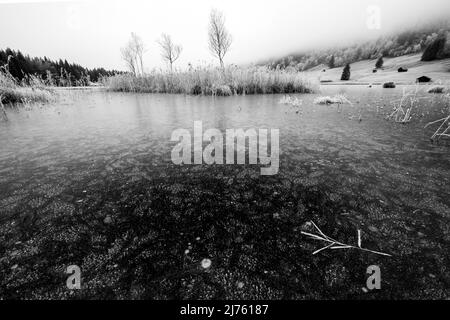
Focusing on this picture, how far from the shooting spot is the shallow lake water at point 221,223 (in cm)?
79

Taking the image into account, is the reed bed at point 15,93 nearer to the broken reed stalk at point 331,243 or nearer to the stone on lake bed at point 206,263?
the stone on lake bed at point 206,263

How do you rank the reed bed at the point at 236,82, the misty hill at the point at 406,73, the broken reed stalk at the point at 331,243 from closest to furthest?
the broken reed stalk at the point at 331,243 → the reed bed at the point at 236,82 → the misty hill at the point at 406,73

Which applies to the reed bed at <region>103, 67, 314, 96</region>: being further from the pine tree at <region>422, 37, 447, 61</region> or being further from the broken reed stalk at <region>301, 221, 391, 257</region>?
the pine tree at <region>422, 37, 447, 61</region>

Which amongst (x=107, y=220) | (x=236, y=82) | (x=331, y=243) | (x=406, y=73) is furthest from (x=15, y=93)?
(x=406, y=73)

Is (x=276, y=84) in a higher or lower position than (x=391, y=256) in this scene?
higher

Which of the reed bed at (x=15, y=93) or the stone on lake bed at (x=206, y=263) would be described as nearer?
the stone on lake bed at (x=206, y=263)

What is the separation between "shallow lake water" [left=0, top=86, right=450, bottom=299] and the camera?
2.60 feet

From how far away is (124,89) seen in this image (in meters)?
13.5

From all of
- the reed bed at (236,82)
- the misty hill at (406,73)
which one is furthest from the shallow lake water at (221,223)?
the misty hill at (406,73)

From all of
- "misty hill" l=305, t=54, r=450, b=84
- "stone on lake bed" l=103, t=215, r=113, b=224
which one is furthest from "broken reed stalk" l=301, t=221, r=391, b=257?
"misty hill" l=305, t=54, r=450, b=84

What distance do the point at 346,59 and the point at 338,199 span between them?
314ft

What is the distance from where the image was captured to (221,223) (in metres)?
1.12
